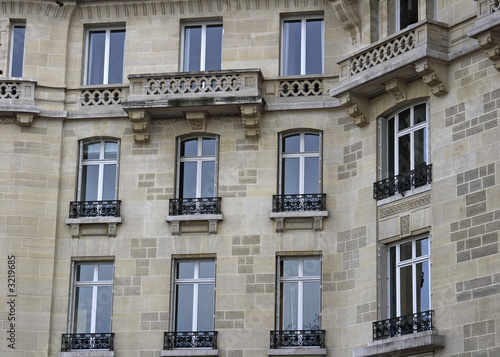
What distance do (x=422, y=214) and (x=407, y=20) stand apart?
5.17 meters

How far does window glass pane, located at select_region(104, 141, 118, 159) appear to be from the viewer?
103 feet

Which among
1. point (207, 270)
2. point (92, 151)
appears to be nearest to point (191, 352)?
point (207, 270)

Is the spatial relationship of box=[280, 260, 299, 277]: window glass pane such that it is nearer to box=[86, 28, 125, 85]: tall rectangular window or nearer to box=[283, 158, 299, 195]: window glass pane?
box=[283, 158, 299, 195]: window glass pane

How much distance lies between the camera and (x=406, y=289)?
27594 mm

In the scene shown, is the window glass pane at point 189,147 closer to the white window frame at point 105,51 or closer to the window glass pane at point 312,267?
the white window frame at point 105,51

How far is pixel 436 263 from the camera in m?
26.5

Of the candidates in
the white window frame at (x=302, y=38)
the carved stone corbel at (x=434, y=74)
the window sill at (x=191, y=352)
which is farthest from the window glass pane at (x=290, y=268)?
the carved stone corbel at (x=434, y=74)

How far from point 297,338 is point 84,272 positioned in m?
5.73

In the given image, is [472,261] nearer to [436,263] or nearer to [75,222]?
[436,263]

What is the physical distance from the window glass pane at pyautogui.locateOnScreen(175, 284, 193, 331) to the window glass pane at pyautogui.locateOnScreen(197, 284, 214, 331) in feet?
0.74

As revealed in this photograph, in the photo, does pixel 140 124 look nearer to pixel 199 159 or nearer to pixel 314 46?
pixel 199 159

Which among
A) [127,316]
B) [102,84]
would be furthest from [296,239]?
[102,84]

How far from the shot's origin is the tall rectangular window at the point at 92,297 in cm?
3005

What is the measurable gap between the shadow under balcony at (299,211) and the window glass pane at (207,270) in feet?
6.24
